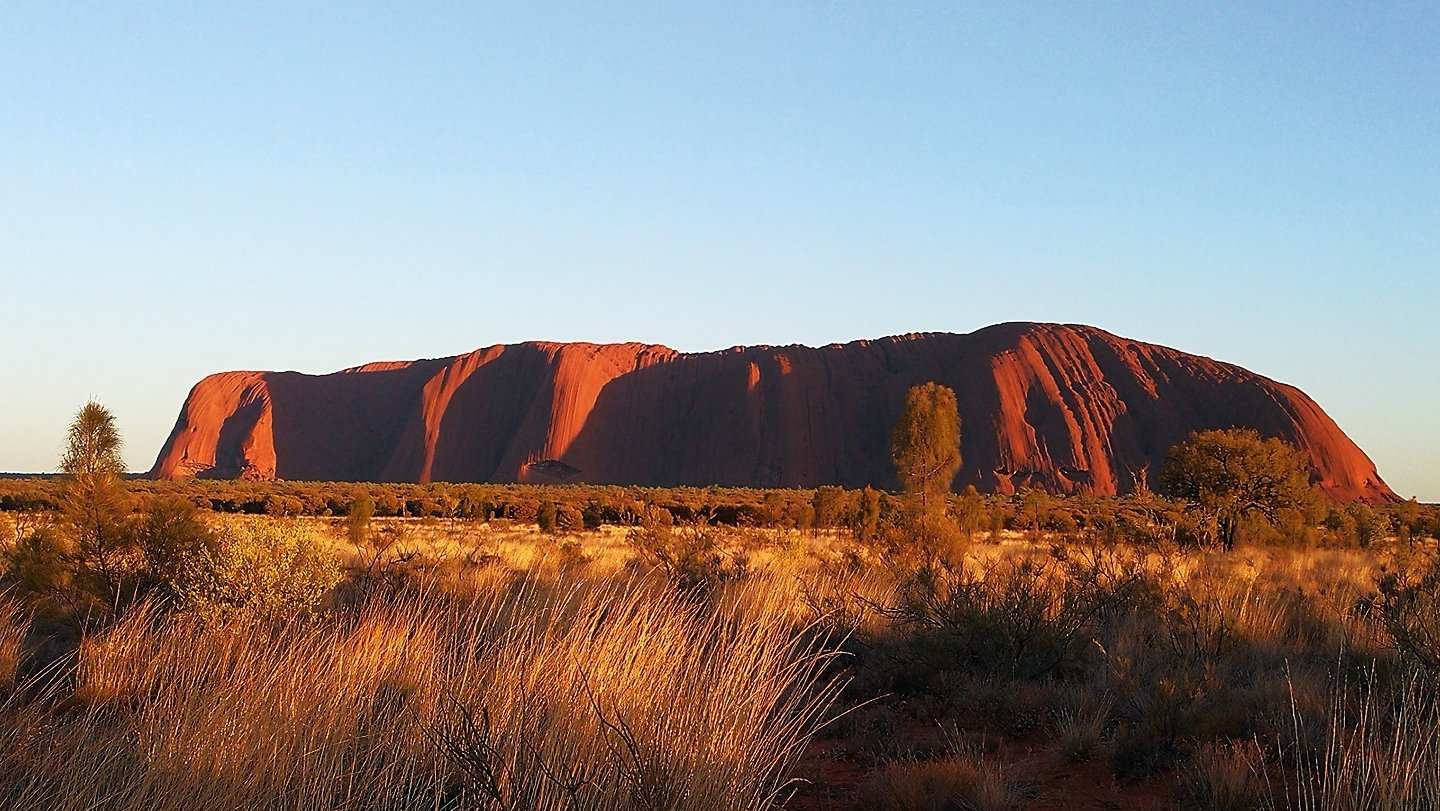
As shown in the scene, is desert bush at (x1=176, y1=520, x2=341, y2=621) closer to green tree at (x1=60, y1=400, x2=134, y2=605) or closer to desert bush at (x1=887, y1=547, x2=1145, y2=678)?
green tree at (x1=60, y1=400, x2=134, y2=605)

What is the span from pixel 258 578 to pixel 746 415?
85613 mm

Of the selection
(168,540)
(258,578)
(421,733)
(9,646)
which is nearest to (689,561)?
(258,578)

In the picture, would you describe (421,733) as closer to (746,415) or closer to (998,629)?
(998,629)

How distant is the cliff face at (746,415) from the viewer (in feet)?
261

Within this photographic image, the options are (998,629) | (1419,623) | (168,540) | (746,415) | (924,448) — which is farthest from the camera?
(746,415)

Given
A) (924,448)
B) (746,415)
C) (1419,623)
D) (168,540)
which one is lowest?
(1419,623)

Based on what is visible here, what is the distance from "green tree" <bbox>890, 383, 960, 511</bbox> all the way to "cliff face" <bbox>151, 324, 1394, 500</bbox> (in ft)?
154

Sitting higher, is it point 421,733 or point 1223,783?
point 421,733

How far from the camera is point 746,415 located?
93.5 m

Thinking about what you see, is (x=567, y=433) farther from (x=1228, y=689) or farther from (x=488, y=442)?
(x=1228, y=689)

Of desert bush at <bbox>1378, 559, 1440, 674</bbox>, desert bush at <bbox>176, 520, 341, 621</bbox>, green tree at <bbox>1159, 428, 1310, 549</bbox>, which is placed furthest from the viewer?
green tree at <bbox>1159, 428, 1310, 549</bbox>

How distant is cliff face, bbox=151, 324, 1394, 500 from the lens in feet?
261

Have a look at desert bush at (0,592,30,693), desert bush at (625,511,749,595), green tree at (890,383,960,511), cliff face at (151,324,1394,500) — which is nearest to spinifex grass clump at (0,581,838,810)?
desert bush at (0,592,30,693)

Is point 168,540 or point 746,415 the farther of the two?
point 746,415
